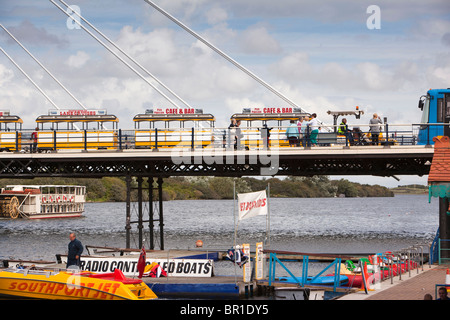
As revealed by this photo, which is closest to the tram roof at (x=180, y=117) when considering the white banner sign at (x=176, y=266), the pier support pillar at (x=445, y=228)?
the white banner sign at (x=176, y=266)

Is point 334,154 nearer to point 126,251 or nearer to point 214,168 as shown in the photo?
point 214,168

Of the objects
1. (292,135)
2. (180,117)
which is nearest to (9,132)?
(180,117)

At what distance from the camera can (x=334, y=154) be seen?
41.9 meters

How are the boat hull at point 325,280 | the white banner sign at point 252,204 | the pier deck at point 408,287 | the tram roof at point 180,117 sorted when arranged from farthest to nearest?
the tram roof at point 180,117 < the boat hull at point 325,280 < the white banner sign at point 252,204 < the pier deck at point 408,287

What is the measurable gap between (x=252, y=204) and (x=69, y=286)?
8120mm

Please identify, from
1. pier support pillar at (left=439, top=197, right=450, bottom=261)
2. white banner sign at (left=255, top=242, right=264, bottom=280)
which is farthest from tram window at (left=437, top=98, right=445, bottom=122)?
white banner sign at (left=255, top=242, right=264, bottom=280)

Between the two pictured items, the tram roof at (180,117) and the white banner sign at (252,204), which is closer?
the white banner sign at (252,204)

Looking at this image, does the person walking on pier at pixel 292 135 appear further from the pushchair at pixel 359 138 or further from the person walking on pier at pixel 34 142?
the person walking on pier at pixel 34 142

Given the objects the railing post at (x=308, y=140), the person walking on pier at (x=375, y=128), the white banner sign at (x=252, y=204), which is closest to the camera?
the white banner sign at (x=252, y=204)

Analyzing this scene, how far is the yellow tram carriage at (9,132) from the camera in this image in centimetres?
4812

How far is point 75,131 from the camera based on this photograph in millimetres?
48688

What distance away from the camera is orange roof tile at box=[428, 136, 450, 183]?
2894 cm

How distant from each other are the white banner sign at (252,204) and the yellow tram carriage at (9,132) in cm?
A: 2423

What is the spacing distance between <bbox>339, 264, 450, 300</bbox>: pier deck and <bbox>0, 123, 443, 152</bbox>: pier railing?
546 inches
